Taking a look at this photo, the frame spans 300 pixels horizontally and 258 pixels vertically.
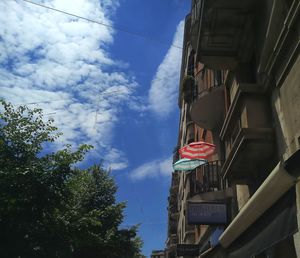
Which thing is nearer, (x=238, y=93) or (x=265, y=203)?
(x=265, y=203)

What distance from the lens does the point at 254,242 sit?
253 inches

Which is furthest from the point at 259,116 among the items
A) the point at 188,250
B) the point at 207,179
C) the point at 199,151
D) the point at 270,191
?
the point at 188,250

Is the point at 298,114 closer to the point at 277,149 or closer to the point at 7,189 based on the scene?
the point at 277,149

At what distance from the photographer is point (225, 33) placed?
9.76 metres

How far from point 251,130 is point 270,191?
267 cm

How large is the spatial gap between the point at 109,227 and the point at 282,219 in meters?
19.9

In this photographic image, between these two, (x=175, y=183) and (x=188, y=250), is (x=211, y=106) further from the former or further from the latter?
(x=175, y=183)

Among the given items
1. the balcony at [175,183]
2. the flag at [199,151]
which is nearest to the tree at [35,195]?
the flag at [199,151]

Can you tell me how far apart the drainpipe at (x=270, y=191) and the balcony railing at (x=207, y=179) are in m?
7.88

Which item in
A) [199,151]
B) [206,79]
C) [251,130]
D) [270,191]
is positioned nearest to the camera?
[270,191]

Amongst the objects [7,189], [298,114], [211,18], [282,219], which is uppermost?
[211,18]

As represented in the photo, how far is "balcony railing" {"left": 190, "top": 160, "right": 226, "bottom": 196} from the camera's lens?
51.7ft

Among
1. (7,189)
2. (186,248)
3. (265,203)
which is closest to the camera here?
(265,203)

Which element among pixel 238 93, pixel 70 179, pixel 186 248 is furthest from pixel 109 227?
pixel 238 93
